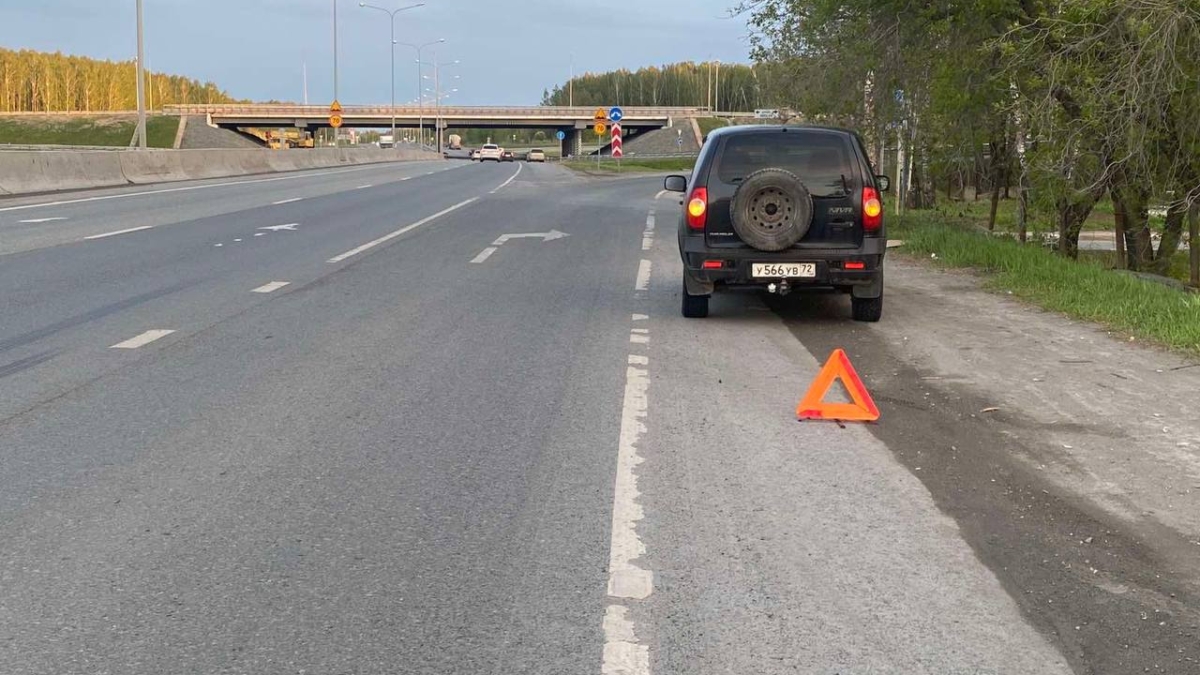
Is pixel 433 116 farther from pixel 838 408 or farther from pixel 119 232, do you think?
pixel 838 408

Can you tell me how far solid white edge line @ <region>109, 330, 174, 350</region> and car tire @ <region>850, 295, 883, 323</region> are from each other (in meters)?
5.93

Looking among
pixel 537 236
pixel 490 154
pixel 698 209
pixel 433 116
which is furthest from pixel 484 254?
pixel 433 116

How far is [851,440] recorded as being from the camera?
22.2 feet

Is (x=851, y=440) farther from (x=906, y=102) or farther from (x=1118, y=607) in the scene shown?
(x=906, y=102)

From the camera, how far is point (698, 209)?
10711mm

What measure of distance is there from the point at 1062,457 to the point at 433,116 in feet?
425

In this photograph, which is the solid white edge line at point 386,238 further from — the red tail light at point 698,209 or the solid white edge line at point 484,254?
the red tail light at point 698,209

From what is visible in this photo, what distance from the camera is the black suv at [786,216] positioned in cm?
1038

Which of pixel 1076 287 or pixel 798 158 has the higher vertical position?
pixel 798 158

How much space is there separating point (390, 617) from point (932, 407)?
4.49 metres

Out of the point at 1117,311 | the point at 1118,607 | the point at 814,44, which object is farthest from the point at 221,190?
the point at 1118,607

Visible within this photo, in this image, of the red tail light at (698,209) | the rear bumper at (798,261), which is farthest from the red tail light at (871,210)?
the red tail light at (698,209)

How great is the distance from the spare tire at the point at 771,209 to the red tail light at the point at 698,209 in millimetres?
310

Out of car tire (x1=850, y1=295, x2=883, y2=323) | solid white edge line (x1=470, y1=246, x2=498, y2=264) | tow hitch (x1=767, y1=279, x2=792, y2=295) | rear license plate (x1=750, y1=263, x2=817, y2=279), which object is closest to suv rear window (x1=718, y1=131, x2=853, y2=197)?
rear license plate (x1=750, y1=263, x2=817, y2=279)
